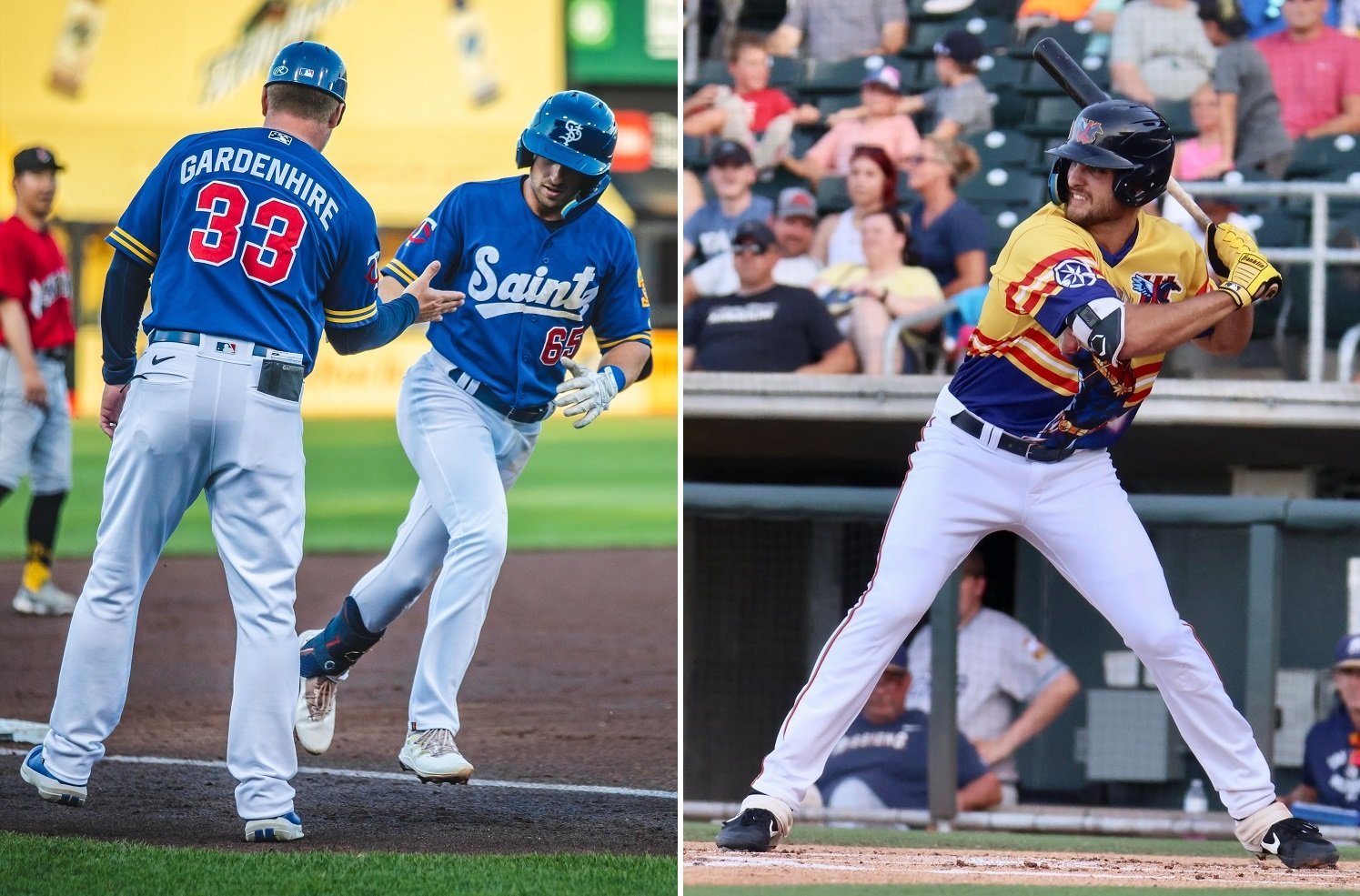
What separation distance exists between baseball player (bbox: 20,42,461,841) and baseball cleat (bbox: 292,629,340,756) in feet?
2.08

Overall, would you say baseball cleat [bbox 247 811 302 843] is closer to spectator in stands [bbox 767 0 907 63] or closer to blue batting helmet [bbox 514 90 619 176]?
blue batting helmet [bbox 514 90 619 176]

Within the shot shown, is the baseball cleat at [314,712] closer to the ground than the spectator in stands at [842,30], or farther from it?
closer to the ground

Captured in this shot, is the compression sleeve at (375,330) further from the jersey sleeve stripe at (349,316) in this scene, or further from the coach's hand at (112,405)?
the coach's hand at (112,405)

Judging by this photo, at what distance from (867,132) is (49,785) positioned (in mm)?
Result: 4608

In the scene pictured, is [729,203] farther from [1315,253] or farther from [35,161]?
[35,161]

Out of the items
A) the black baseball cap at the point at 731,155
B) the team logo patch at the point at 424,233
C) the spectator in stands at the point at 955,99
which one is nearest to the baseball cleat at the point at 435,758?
the team logo patch at the point at 424,233

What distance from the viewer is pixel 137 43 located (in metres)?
11.7

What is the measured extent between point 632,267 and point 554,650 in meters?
2.77

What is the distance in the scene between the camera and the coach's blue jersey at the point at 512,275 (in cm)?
372

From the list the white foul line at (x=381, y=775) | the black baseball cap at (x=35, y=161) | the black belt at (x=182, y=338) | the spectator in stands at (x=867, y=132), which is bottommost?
the white foul line at (x=381, y=775)

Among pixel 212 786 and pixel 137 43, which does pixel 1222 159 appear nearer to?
pixel 212 786

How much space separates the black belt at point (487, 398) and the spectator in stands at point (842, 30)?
4.13 metres

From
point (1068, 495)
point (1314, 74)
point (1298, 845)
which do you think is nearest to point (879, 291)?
point (1314, 74)

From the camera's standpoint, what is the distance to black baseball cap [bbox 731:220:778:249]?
6.24 metres
